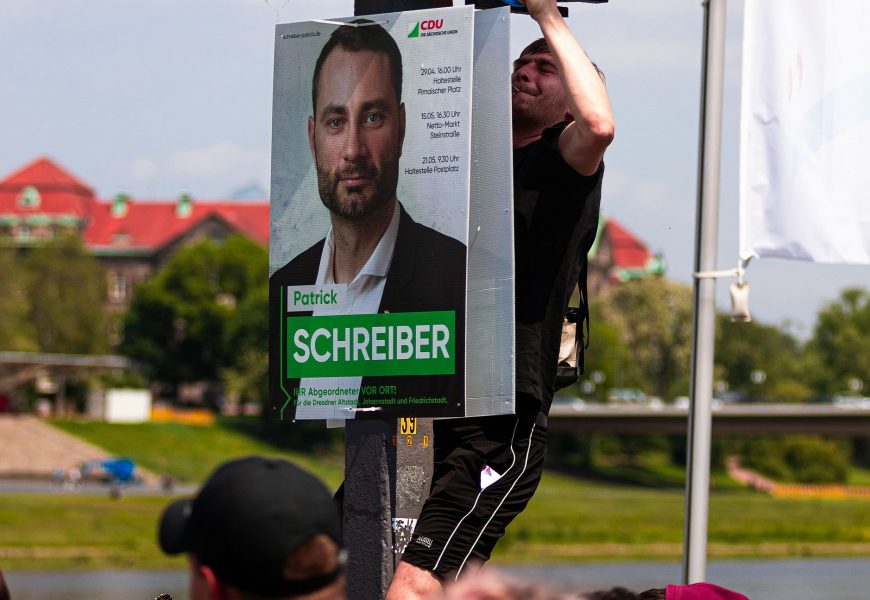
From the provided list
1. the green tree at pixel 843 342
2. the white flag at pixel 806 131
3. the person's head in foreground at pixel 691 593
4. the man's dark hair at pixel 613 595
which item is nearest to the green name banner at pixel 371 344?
the white flag at pixel 806 131

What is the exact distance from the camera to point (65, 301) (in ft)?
368

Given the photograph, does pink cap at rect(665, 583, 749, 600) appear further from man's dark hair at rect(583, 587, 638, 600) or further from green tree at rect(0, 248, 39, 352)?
green tree at rect(0, 248, 39, 352)

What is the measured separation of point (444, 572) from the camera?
4.56 meters

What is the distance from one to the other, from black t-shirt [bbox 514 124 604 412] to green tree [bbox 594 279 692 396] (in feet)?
334

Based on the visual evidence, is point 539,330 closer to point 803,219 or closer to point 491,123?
point 491,123

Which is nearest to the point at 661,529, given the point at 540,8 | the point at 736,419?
the point at 736,419

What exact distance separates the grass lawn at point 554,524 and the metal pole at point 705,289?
3567 cm

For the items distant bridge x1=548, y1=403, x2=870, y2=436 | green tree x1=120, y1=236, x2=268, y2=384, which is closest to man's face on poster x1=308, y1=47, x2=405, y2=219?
distant bridge x1=548, y1=403, x2=870, y2=436

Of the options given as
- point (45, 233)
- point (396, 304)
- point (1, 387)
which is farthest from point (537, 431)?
point (45, 233)

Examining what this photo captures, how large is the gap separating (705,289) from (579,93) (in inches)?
65.3

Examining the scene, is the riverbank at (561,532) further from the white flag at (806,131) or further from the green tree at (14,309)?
the green tree at (14,309)

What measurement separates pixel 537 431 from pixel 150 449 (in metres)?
82.1

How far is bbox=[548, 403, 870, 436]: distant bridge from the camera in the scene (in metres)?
62.7

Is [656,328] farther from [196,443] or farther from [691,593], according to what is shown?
[691,593]
